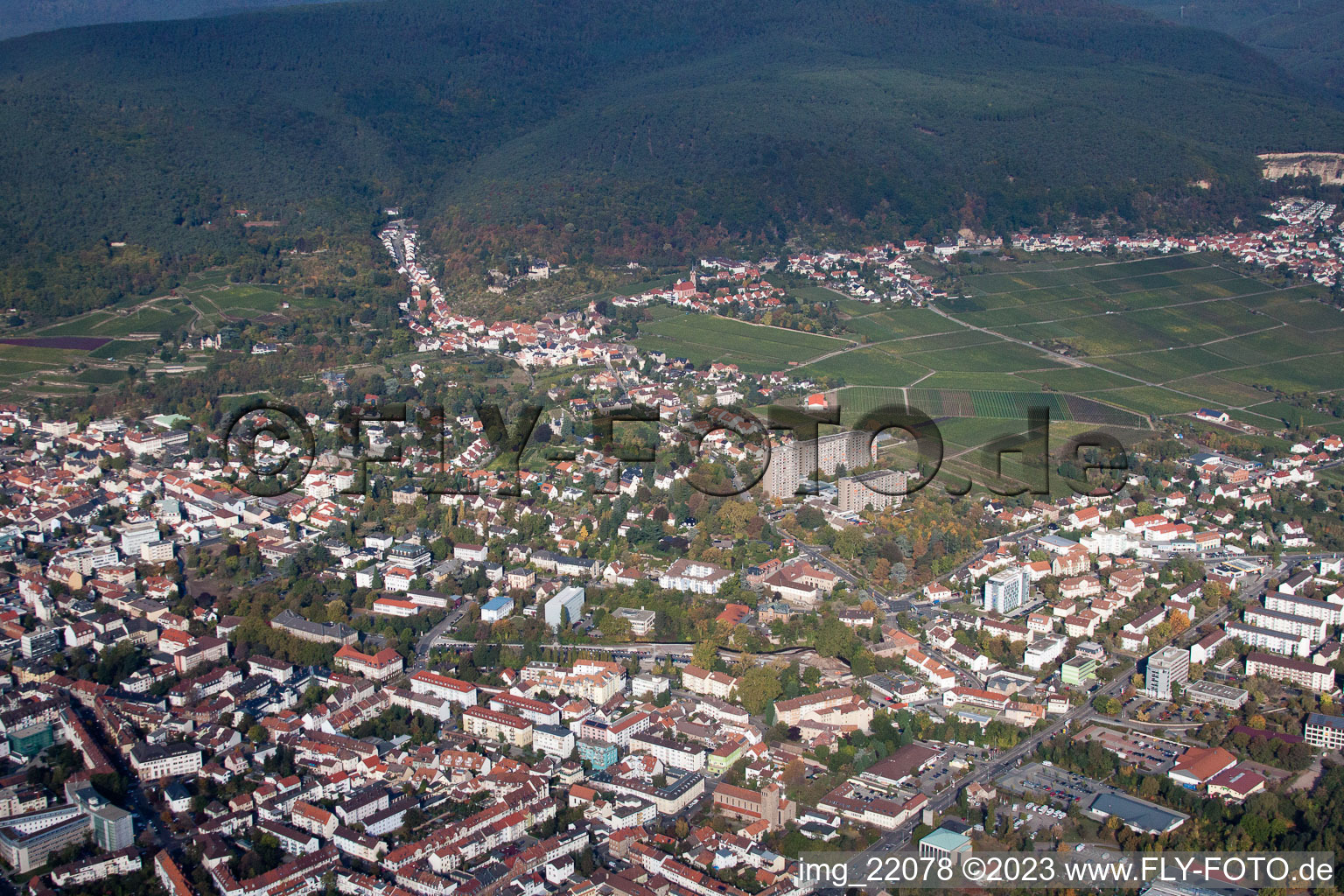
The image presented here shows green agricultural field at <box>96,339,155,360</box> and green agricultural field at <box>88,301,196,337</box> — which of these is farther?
green agricultural field at <box>88,301,196,337</box>

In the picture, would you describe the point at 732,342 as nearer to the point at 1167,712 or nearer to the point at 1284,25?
the point at 1167,712

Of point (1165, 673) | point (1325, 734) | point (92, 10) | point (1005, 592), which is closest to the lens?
point (1325, 734)

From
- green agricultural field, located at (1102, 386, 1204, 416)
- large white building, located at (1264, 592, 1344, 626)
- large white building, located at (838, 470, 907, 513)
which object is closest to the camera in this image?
large white building, located at (1264, 592, 1344, 626)

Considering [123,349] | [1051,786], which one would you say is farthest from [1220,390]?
[123,349]

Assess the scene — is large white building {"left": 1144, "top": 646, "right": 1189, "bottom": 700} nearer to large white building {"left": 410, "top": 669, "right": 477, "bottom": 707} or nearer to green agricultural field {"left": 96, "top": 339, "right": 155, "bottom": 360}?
large white building {"left": 410, "top": 669, "right": 477, "bottom": 707}

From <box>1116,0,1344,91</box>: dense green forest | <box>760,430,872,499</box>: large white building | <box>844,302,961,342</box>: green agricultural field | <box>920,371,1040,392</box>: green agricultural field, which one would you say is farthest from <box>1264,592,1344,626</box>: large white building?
<box>1116,0,1344,91</box>: dense green forest

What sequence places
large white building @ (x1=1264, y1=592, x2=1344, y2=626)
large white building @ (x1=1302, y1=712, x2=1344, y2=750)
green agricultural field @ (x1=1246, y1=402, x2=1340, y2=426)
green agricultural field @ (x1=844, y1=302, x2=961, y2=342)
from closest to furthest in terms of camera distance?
1. large white building @ (x1=1302, y1=712, x2=1344, y2=750)
2. large white building @ (x1=1264, y1=592, x2=1344, y2=626)
3. green agricultural field @ (x1=1246, y1=402, x2=1340, y2=426)
4. green agricultural field @ (x1=844, y1=302, x2=961, y2=342)
